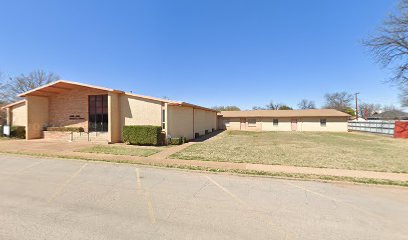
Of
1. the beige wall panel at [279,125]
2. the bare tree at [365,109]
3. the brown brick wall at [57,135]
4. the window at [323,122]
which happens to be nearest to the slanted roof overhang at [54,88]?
the brown brick wall at [57,135]

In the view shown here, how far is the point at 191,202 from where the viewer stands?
4.84 m

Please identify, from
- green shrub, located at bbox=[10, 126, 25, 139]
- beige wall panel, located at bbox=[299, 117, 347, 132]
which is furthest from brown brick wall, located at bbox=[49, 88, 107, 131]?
beige wall panel, located at bbox=[299, 117, 347, 132]

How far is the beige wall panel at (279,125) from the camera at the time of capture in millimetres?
31844

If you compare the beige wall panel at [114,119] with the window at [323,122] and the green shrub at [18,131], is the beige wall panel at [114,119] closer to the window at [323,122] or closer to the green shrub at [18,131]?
the green shrub at [18,131]

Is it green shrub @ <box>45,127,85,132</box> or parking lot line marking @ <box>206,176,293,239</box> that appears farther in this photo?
green shrub @ <box>45,127,85,132</box>

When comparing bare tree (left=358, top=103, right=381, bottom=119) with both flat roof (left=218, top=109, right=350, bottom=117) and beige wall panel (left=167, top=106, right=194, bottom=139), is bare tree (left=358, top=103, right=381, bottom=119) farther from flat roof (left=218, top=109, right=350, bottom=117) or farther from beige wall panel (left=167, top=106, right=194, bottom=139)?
beige wall panel (left=167, top=106, right=194, bottom=139)

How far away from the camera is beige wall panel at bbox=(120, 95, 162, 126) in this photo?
15844 mm

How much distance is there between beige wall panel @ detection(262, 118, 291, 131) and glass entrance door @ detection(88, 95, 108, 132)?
23.4 meters

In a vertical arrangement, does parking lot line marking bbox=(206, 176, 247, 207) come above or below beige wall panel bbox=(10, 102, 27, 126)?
below

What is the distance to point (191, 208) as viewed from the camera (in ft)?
14.8

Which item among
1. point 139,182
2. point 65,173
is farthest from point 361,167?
point 65,173

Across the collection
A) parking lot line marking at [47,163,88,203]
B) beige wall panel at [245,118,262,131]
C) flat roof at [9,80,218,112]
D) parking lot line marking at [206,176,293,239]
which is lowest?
parking lot line marking at [206,176,293,239]

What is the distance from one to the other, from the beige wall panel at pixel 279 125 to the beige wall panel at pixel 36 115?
28.1 m

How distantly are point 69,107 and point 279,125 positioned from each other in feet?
91.2
